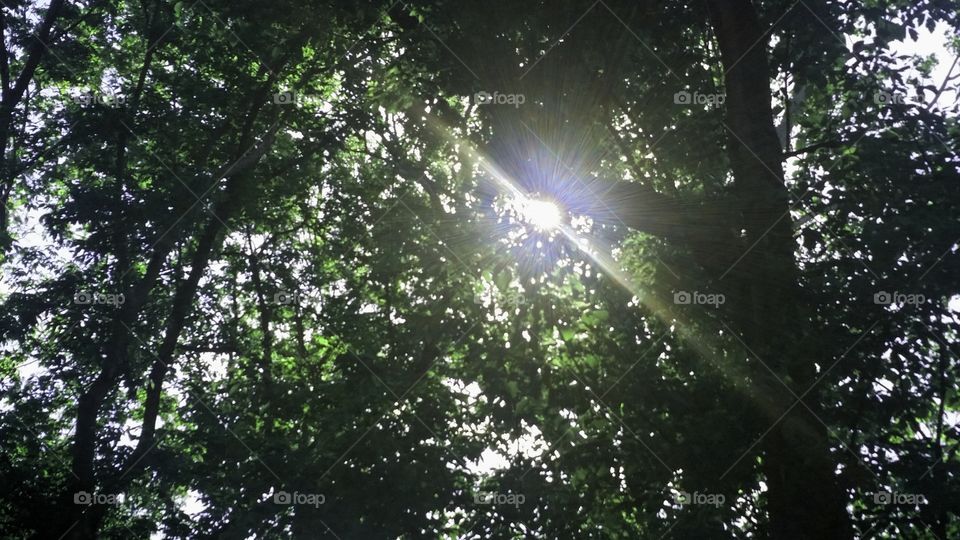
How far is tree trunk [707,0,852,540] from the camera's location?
30.0 ft

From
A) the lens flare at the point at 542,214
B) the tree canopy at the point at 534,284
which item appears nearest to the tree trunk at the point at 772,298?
the tree canopy at the point at 534,284

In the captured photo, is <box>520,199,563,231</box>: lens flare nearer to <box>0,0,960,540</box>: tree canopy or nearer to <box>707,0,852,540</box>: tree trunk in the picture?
<box>0,0,960,540</box>: tree canopy

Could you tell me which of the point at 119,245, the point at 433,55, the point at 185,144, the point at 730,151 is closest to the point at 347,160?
the point at 185,144

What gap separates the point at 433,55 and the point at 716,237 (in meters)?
4.79

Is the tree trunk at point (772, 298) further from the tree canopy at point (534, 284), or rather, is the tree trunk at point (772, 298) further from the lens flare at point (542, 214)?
the lens flare at point (542, 214)

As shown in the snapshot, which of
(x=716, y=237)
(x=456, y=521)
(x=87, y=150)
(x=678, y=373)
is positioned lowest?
(x=456, y=521)

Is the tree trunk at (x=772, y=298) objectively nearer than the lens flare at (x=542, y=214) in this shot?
Yes

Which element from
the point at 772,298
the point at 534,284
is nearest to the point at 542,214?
the point at 534,284

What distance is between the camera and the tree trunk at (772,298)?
9133 mm

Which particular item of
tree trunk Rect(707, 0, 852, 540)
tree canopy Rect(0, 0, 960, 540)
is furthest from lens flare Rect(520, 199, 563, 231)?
tree trunk Rect(707, 0, 852, 540)

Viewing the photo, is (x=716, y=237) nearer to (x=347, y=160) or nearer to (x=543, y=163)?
(x=543, y=163)

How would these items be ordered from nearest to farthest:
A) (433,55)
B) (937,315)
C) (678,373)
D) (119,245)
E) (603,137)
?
(937,315), (678,373), (433,55), (603,137), (119,245)

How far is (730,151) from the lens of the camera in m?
Answer: 11.3

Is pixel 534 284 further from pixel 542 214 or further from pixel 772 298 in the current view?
pixel 772 298
